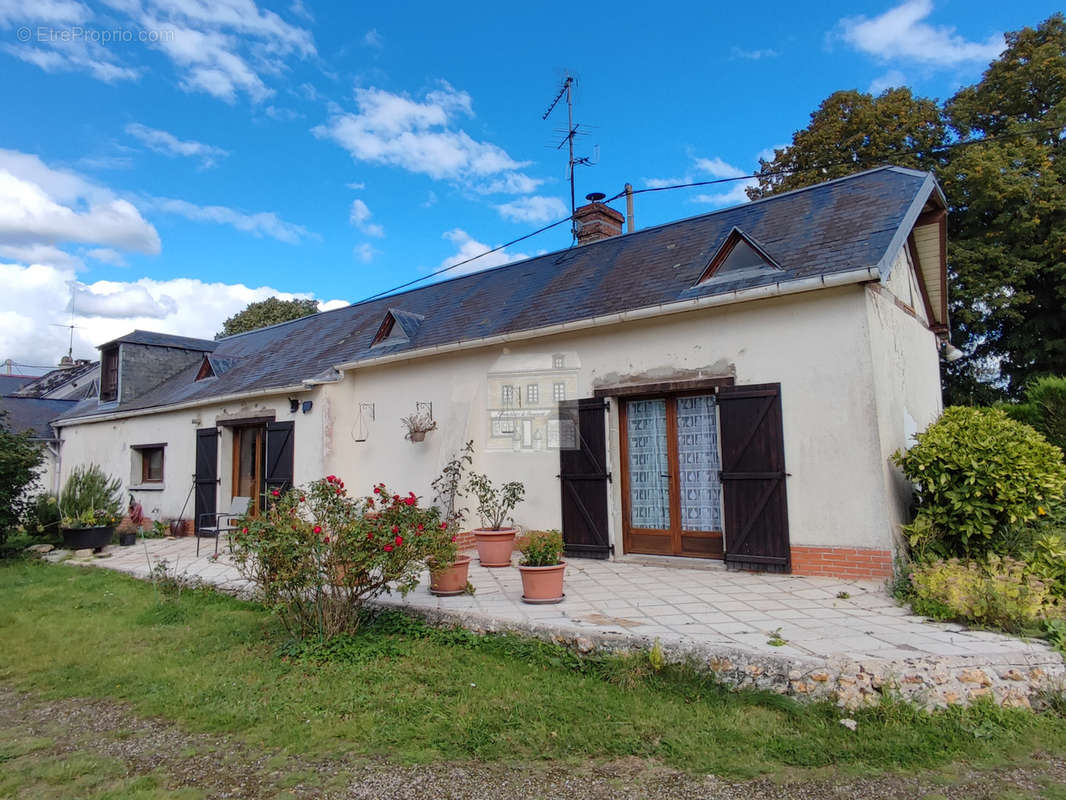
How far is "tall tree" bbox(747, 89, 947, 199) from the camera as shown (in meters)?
14.5

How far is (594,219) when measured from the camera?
38.5 feet

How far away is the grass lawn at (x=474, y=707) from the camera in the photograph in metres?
3.00

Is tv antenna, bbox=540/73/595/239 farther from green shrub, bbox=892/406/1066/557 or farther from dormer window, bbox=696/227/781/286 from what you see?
green shrub, bbox=892/406/1066/557

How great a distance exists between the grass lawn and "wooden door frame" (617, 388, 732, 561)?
3233 mm

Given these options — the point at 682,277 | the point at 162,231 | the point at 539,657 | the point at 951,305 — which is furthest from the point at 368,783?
the point at 951,305

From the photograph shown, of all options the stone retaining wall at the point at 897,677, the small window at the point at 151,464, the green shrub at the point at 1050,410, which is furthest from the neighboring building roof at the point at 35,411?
the green shrub at the point at 1050,410

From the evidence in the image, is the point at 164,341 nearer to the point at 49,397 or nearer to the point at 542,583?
the point at 49,397

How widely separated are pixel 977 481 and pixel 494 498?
5.28 m

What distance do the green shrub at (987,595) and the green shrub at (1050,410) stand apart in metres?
5.52

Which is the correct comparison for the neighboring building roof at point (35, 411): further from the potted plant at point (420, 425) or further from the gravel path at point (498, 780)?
the gravel path at point (498, 780)

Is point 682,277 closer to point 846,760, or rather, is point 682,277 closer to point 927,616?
point 927,616

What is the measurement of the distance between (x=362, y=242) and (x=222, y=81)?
16.9 feet

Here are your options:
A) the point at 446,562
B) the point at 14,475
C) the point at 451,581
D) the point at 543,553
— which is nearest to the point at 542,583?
the point at 543,553

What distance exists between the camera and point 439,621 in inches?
193
